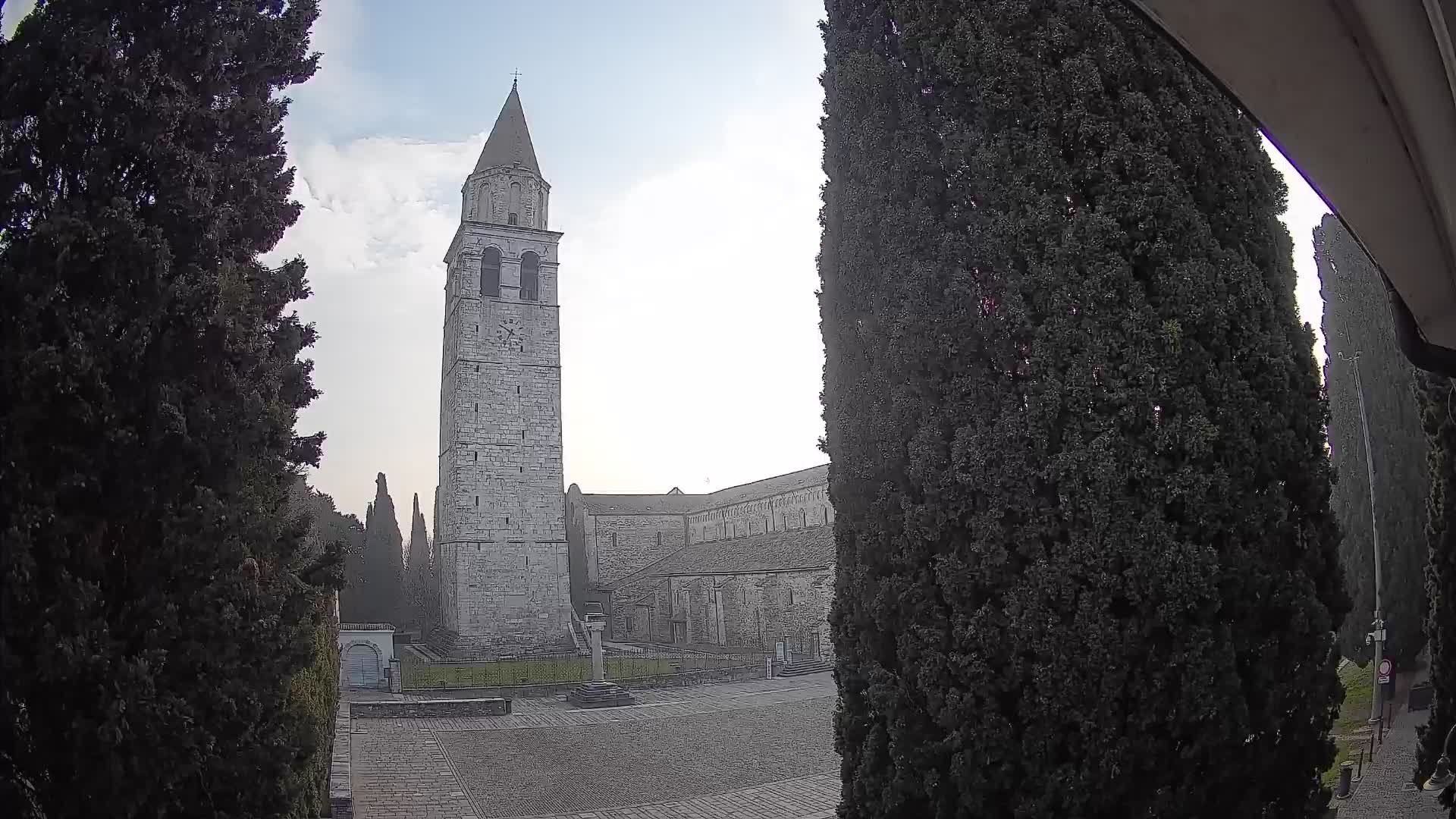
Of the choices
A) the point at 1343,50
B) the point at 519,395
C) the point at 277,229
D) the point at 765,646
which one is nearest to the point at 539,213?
the point at 519,395

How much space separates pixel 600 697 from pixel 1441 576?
64.7ft

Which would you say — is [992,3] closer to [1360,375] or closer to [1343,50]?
[1343,50]

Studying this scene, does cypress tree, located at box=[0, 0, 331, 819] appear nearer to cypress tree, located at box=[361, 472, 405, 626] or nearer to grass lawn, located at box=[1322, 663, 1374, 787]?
grass lawn, located at box=[1322, 663, 1374, 787]

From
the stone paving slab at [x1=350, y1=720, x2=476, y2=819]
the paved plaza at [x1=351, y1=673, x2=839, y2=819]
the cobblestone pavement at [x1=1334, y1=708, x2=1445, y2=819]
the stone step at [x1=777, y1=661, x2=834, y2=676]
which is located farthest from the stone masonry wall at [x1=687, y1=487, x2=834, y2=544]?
the cobblestone pavement at [x1=1334, y1=708, x2=1445, y2=819]

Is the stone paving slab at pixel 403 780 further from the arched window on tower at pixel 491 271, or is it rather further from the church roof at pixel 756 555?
the arched window on tower at pixel 491 271

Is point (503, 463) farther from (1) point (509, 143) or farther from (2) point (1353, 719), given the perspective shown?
(2) point (1353, 719)

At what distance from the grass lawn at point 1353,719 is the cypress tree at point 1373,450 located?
3.33 feet

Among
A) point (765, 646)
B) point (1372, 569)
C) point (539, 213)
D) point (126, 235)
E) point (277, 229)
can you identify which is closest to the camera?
point (126, 235)

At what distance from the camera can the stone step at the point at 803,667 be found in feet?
95.7

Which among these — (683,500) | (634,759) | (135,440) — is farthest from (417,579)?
(135,440)

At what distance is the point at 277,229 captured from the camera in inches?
194

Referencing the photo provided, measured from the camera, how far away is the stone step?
29.2 metres

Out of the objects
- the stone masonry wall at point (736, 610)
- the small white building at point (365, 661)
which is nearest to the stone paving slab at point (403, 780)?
the small white building at point (365, 661)

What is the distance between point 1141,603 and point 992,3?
12.8 ft
